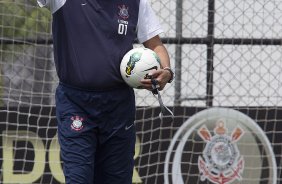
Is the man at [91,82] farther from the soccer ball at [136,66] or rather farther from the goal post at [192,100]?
the goal post at [192,100]

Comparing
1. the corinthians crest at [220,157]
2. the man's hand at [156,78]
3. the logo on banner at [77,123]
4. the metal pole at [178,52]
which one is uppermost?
the metal pole at [178,52]

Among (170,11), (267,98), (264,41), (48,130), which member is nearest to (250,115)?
(267,98)

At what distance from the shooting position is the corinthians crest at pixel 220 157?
6324 mm

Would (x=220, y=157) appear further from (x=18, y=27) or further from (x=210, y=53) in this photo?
(x=18, y=27)

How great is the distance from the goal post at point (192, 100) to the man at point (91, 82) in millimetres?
2230

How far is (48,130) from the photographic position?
622cm

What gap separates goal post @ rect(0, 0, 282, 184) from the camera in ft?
20.5

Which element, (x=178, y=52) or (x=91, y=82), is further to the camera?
(x=178, y=52)

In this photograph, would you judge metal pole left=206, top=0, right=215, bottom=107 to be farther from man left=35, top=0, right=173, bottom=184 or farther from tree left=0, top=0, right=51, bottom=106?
man left=35, top=0, right=173, bottom=184

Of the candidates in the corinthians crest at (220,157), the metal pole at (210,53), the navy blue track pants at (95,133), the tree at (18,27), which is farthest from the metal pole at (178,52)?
the navy blue track pants at (95,133)

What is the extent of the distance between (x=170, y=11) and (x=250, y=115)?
1.10 metres

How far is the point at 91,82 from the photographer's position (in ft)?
12.9

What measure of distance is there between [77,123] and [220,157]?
264cm

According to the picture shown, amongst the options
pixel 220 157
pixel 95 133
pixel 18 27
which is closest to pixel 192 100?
pixel 220 157
